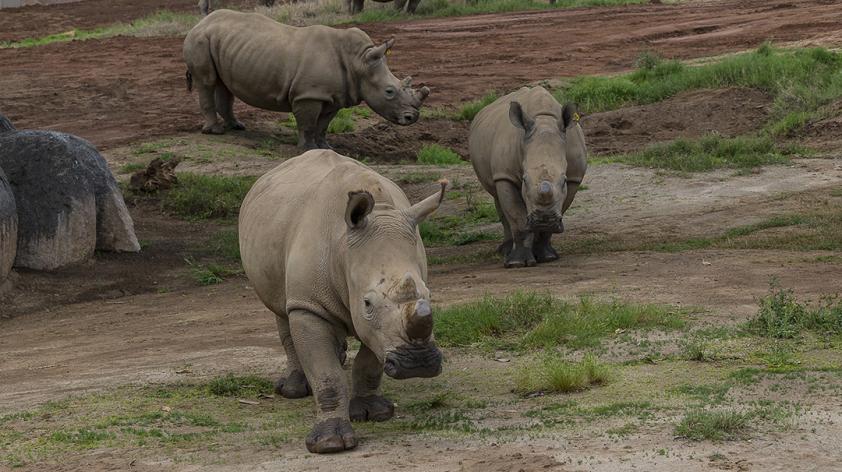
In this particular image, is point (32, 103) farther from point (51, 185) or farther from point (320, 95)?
point (51, 185)

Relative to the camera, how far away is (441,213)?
53.6 feet

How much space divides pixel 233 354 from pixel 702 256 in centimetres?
465

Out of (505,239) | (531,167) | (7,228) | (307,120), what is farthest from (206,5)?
(531,167)

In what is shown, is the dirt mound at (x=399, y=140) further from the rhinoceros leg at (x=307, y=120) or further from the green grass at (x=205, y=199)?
the green grass at (x=205, y=199)

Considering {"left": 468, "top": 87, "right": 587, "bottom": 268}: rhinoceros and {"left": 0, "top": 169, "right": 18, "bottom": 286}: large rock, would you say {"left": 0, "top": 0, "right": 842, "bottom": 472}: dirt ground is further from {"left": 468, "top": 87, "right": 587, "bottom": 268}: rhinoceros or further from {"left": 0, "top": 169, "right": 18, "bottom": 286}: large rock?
{"left": 468, "top": 87, "right": 587, "bottom": 268}: rhinoceros

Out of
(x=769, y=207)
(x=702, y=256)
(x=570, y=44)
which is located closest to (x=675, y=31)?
(x=570, y=44)

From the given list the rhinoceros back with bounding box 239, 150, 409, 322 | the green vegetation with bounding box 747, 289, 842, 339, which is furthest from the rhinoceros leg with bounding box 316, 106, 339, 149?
the green vegetation with bounding box 747, 289, 842, 339

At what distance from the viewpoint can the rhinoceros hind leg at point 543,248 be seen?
522 inches

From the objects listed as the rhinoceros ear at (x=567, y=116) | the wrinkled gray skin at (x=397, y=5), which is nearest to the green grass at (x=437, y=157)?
the rhinoceros ear at (x=567, y=116)

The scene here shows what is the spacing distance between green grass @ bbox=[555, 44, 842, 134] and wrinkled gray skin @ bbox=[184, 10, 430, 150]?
4.12 metres

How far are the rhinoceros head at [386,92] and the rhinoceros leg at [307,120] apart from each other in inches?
26.0

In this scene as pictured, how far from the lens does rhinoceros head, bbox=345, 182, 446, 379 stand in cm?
651

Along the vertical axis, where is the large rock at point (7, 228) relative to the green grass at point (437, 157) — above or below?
above

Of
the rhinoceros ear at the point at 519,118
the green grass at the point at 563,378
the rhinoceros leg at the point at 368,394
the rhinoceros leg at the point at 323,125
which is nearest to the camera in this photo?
the rhinoceros leg at the point at 368,394
